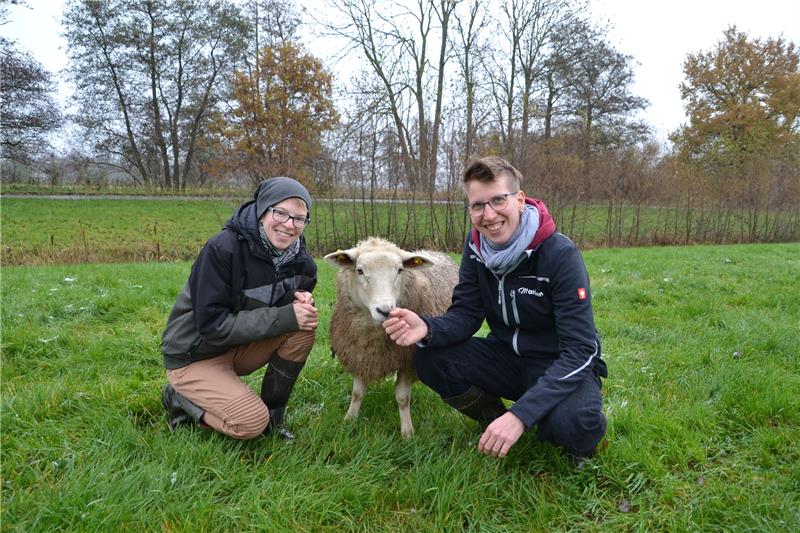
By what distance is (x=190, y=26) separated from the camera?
2820 centimetres

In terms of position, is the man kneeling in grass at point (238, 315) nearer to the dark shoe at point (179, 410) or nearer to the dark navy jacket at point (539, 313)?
the dark shoe at point (179, 410)

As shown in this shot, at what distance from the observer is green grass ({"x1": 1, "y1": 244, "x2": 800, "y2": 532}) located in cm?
205

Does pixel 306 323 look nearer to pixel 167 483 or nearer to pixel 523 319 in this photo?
pixel 167 483

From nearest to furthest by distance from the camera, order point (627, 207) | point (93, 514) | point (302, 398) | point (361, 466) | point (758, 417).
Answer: point (93, 514)
point (361, 466)
point (758, 417)
point (302, 398)
point (627, 207)

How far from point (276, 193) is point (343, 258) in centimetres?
74

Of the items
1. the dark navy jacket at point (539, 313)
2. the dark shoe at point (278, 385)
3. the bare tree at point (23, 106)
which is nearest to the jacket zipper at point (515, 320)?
the dark navy jacket at point (539, 313)

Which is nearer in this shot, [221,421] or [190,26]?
[221,421]

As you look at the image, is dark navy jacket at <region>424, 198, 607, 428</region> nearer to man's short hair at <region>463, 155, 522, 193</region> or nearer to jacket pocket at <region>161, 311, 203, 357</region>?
man's short hair at <region>463, 155, 522, 193</region>

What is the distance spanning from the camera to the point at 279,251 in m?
2.80

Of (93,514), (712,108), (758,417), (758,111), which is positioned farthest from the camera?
(712,108)

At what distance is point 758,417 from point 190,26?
109 feet

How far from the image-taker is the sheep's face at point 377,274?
2.84 metres

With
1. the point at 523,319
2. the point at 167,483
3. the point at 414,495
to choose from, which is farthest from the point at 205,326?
the point at 523,319

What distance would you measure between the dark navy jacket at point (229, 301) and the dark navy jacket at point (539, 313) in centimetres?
97
